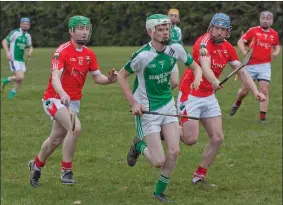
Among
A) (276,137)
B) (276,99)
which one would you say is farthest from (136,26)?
(276,137)

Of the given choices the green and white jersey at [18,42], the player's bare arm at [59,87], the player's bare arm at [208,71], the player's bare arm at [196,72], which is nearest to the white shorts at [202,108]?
the player's bare arm at [208,71]

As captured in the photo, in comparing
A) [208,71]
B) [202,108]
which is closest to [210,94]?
[202,108]

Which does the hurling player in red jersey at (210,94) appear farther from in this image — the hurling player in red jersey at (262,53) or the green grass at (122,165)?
the hurling player in red jersey at (262,53)

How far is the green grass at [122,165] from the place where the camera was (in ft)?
25.2

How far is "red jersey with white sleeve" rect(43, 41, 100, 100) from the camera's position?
7.98 meters

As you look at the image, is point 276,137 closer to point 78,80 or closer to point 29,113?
point 78,80

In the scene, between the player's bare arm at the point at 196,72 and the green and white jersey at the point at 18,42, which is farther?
the green and white jersey at the point at 18,42

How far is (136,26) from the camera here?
214ft

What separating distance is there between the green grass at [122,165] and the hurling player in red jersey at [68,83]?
1.02 ft

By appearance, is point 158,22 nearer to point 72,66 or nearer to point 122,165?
point 72,66

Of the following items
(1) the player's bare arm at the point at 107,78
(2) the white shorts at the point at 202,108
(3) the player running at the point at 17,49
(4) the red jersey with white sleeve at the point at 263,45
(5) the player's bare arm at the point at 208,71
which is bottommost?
(3) the player running at the point at 17,49

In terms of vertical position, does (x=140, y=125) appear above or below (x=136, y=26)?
above

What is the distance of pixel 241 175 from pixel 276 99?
29.9ft

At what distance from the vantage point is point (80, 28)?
7.98 metres
